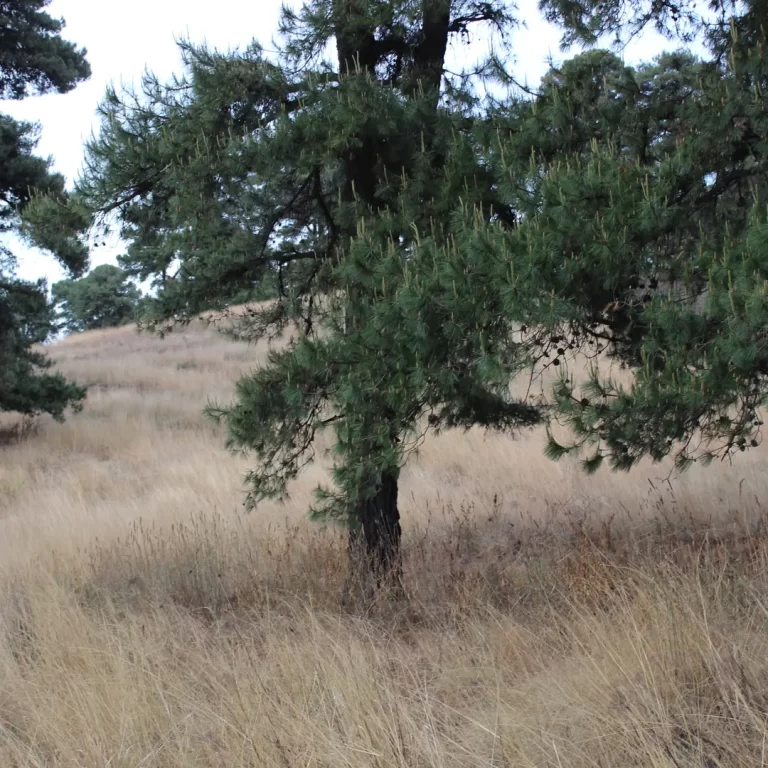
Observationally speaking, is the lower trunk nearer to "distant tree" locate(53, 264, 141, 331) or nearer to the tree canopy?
the tree canopy

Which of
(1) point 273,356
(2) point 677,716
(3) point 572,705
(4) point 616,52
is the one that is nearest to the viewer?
(2) point 677,716

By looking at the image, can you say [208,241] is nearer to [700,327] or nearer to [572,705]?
[700,327]

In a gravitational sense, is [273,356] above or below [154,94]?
below

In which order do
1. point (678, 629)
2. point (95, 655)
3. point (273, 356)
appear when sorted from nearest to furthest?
point (678, 629) < point (95, 655) < point (273, 356)

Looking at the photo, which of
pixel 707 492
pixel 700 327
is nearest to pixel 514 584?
pixel 700 327

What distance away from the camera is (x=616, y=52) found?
215 inches

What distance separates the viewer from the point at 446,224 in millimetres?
4797

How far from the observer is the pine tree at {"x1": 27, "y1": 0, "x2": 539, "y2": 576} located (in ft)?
14.3

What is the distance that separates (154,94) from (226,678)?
145 inches

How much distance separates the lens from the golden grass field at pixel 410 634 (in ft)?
9.43

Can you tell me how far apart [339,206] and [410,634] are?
277 centimetres

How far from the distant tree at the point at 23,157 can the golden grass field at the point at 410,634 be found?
139 inches

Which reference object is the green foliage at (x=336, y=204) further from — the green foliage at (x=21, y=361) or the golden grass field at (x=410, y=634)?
the green foliage at (x=21, y=361)

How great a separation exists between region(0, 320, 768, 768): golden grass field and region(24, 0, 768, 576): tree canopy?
0.81 m
